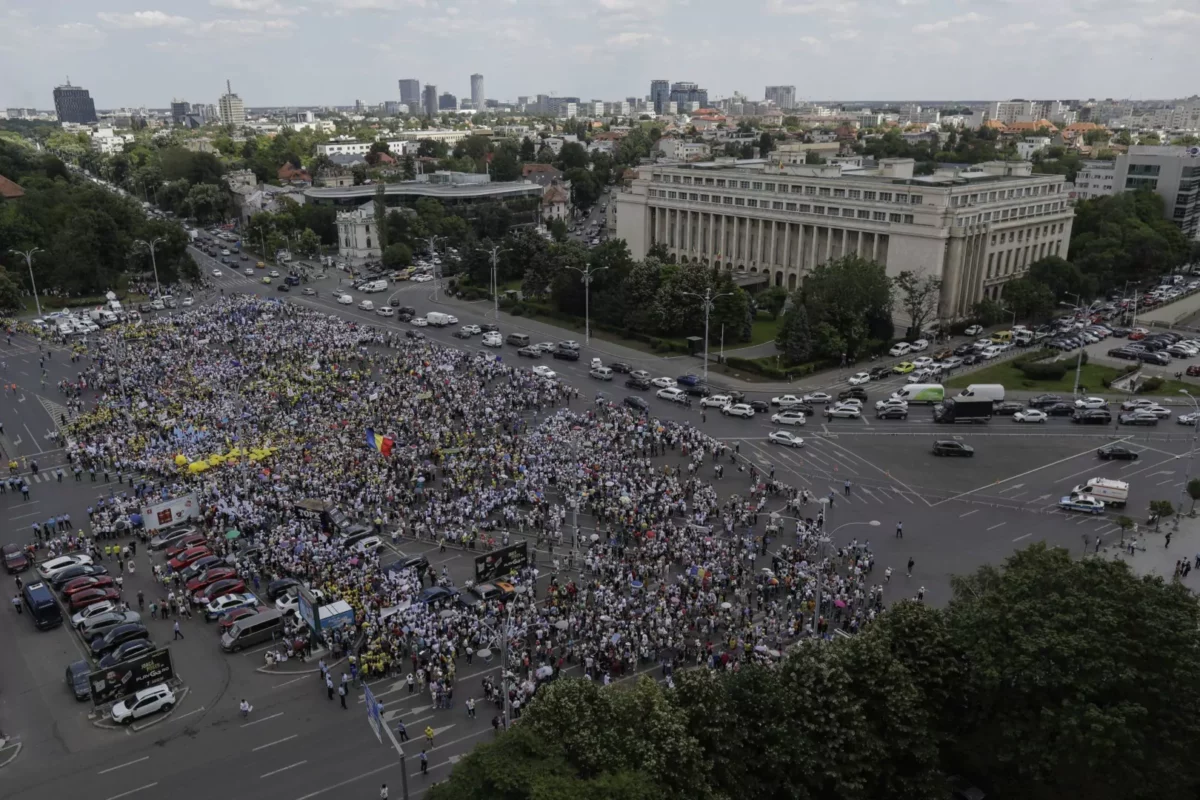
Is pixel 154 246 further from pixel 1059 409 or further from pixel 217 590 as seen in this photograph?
pixel 1059 409

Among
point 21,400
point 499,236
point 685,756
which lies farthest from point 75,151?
point 685,756

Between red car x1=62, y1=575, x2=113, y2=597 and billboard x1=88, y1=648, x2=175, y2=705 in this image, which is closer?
billboard x1=88, y1=648, x2=175, y2=705

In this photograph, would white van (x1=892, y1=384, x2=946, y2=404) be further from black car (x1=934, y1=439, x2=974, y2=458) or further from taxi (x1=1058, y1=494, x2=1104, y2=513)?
taxi (x1=1058, y1=494, x2=1104, y2=513)

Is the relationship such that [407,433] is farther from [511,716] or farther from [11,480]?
[511,716]

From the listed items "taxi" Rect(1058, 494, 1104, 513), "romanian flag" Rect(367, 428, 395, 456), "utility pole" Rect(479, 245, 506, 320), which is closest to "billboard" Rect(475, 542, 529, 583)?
"romanian flag" Rect(367, 428, 395, 456)

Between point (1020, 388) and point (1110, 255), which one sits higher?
point (1110, 255)

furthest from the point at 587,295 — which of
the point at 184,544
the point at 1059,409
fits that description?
the point at 184,544
